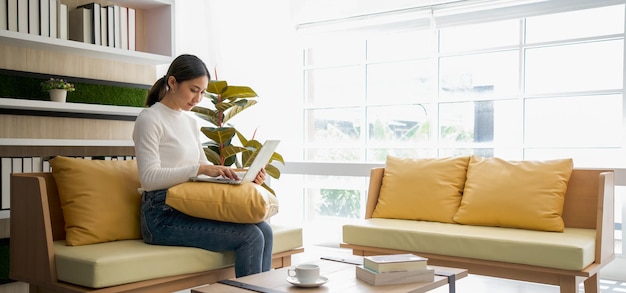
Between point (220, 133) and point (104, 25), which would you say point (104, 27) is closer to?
point (104, 25)

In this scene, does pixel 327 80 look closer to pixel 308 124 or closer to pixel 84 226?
pixel 308 124

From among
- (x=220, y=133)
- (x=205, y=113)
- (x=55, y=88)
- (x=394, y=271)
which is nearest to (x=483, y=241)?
(x=394, y=271)

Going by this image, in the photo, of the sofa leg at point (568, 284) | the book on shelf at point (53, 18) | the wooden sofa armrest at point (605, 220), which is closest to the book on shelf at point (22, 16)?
the book on shelf at point (53, 18)

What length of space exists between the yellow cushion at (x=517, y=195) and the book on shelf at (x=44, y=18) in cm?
245

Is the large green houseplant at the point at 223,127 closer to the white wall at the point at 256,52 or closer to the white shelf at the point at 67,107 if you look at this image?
the white shelf at the point at 67,107

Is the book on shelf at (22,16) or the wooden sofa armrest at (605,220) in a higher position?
the book on shelf at (22,16)

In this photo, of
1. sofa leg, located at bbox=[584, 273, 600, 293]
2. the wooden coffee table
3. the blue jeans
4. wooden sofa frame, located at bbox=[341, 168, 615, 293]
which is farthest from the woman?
sofa leg, located at bbox=[584, 273, 600, 293]

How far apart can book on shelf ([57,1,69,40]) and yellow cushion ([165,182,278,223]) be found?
1.26 m

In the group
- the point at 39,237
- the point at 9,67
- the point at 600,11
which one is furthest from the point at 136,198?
the point at 600,11

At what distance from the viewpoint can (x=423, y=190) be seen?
369 centimetres

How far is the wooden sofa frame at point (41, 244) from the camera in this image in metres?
2.51

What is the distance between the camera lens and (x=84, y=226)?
2.69 metres

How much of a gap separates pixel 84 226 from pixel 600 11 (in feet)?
11.5

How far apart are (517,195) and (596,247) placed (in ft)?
1.65
